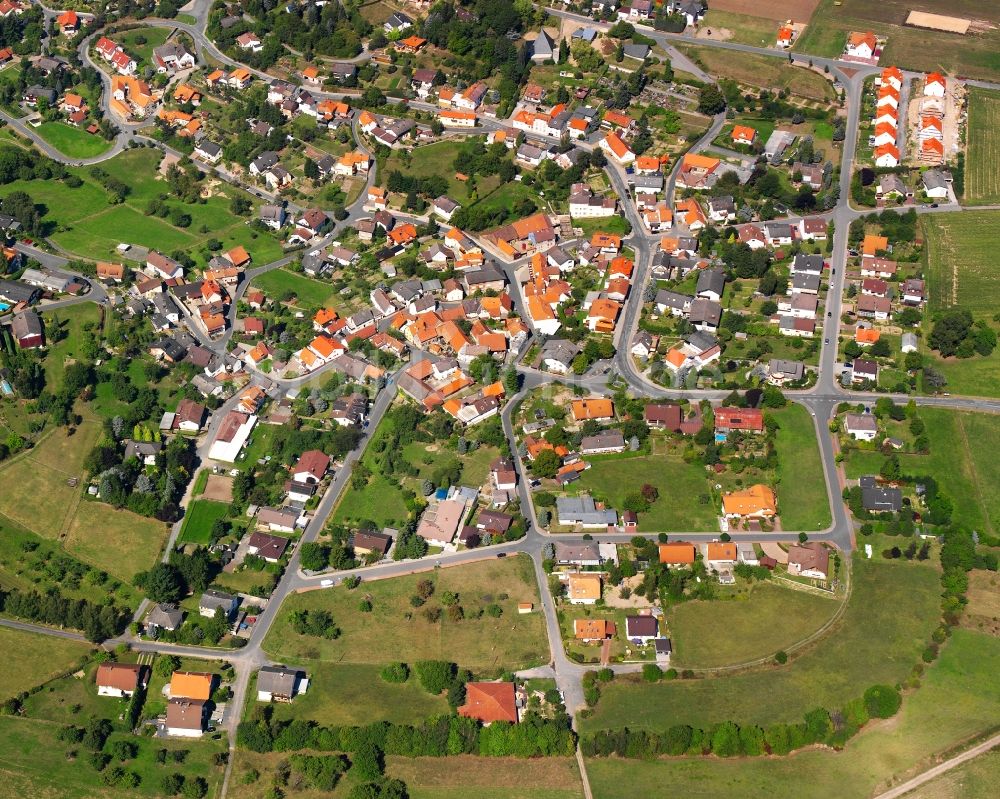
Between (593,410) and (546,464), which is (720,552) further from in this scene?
(593,410)

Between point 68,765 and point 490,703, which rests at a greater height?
point 490,703

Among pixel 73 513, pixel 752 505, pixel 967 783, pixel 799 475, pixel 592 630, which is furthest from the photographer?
pixel 73 513

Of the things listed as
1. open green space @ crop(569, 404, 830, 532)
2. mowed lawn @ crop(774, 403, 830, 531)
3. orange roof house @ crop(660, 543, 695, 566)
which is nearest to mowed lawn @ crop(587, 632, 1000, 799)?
orange roof house @ crop(660, 543, 695, 566)

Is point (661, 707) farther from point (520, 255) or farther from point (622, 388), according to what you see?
point (520, 255)

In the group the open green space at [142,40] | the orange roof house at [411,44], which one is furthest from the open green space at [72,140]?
the orange roof house at [411,44]

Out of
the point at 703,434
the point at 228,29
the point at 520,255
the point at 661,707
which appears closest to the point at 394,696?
the point at 661,707

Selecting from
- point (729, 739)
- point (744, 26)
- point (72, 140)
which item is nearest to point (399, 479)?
point (729, 739)

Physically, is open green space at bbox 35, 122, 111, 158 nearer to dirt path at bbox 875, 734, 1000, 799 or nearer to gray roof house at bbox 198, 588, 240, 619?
gray roof house at bbox 198, 588, 240, 619

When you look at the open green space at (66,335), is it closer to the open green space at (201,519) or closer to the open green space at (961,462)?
the open green space at (201,519)
